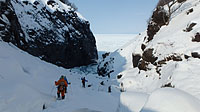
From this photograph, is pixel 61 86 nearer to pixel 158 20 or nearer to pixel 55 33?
pixel 158 20

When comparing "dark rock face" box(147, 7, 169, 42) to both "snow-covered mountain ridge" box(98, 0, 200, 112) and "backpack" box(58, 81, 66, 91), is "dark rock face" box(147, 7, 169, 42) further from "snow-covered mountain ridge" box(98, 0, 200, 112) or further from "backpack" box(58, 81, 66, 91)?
"backpack" box(58, 81, 66, 91)

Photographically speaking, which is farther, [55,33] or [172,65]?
[55,33]

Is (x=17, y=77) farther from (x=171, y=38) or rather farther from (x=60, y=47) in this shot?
(x=60, y=47)

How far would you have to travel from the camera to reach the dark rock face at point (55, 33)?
143ft

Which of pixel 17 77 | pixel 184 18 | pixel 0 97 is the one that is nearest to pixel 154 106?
pixel 0 97

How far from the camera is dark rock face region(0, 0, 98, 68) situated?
143 ft

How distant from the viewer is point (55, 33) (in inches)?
2002

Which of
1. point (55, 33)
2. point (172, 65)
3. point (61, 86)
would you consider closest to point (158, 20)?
point (172, 65)

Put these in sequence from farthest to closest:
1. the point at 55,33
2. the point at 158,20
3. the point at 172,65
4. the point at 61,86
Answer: the point at 55,33
the point at 158,20
the point at 172,65
the point at 61,86

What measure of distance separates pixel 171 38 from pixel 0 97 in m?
15.3

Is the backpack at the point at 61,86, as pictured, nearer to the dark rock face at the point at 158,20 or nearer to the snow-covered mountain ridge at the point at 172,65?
the snow-covered mountain ridge at the point at 172,65

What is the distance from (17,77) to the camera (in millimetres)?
10641

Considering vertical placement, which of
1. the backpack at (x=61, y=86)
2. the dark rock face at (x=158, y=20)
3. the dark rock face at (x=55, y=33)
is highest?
the dark rock face at (x=55, y=33)

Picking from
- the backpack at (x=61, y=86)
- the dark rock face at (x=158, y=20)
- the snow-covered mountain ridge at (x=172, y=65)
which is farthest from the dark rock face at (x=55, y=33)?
the backpack at (x=61, y=86)
